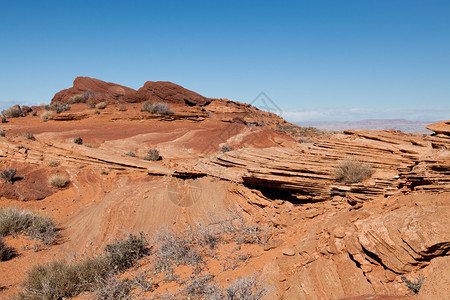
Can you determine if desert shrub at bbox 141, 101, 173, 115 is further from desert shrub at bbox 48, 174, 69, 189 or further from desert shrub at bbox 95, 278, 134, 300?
desert shrub at bbox 95, 278, 134, 300

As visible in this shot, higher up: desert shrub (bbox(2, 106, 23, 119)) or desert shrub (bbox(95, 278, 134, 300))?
desert shrub (bbox(2, 106, 23, 119))

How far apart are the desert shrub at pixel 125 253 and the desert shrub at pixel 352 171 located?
5043 millimetres

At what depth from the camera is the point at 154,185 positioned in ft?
32.5

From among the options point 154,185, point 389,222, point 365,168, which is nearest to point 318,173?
point 365,168

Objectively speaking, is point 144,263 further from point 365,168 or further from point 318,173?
point 365,168

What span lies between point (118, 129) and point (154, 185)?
12.4m

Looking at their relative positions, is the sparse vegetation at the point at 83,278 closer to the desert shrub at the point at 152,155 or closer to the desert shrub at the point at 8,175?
the desert shrub at the point at 8,175

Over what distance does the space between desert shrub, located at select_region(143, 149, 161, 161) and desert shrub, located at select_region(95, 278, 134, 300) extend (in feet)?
34.1

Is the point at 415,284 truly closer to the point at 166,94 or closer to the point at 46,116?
the point at 46,116

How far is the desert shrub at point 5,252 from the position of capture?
24.3ft

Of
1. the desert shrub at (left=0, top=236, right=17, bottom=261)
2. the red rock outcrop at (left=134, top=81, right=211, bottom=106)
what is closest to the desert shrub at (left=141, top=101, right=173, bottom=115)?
the red rock outcrop at (left=134, top=81, right=211, bottom=106)

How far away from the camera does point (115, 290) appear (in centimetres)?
488

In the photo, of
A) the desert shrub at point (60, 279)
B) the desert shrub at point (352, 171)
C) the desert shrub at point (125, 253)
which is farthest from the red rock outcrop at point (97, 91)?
the desert shrub at point (352, 171)

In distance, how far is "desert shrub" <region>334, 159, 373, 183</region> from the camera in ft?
17.9
